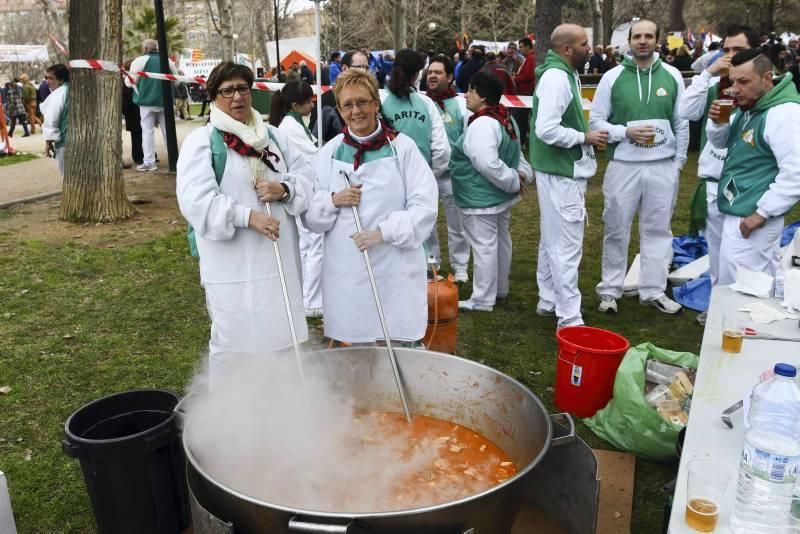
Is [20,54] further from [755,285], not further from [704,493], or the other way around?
[704,493]

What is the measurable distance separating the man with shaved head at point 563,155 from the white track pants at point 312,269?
1.90 metres

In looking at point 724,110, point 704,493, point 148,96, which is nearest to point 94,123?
point 148,96

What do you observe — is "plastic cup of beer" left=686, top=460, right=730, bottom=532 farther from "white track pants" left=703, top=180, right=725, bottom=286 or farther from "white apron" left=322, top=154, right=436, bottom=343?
"white track pants" left=703, top=180, right=725, bottom=286

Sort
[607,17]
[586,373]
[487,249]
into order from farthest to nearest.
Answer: [607,17]
[487,249]
[586,373]

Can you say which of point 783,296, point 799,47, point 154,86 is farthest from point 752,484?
point 799,47

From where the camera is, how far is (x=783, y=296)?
3.54 metres

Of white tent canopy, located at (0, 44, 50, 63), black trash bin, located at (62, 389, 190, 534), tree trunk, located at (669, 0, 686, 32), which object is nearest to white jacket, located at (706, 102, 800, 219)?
black trash bin, located at (62, 389, 190, 534)

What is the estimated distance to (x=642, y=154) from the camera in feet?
18.0

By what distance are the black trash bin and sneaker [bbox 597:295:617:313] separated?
386cm

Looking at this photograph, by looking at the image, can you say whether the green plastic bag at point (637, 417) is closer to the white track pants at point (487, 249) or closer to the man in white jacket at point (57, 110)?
the white track pants at point (487, 249)

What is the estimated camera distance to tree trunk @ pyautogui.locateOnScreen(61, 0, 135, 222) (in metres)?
8.39

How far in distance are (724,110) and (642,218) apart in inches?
50.7

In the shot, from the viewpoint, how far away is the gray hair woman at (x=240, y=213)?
10.9ft

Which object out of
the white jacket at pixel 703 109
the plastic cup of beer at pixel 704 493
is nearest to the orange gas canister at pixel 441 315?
the white jacket at pixel 703 109
